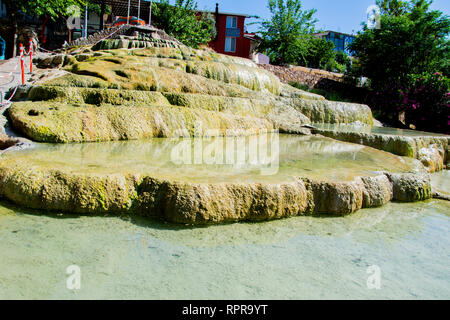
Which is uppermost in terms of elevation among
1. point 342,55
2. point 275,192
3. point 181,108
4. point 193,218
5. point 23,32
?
point 342,55

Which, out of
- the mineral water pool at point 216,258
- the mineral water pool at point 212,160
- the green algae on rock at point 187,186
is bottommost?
Result: the mineral water pool at point 216,258

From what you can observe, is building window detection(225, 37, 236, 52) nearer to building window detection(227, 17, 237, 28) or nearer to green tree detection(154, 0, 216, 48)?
building window detection(227, 17, 237, 28)

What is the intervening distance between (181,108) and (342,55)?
3408 cm

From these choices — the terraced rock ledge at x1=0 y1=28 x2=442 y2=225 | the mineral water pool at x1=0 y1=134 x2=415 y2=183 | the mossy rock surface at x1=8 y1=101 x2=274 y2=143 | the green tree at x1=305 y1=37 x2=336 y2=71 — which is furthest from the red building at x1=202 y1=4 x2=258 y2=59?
the mineral water pool at x1=0 y1=134 x2=415 y2=183

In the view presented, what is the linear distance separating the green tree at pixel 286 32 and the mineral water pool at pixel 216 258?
22.1m

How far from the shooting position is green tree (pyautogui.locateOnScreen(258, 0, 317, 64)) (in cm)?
2370

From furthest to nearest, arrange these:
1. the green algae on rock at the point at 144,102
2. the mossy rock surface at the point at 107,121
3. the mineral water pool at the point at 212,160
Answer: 1. the green algae on rock at the point at 144,102
2. the mossy rock surface at the point at 107,121
3. the mineral water pool at the point at 212,160

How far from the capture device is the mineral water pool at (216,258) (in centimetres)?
213

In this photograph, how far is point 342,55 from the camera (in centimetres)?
3628

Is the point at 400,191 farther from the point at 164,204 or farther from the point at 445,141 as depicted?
the point at 445,141

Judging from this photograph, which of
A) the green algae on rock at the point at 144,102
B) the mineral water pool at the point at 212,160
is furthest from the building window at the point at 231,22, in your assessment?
the mineral water pool at the point at 212,160

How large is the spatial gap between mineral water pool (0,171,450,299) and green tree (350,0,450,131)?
14.8m

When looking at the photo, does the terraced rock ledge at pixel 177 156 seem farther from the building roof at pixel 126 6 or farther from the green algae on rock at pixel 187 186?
the building roof at pixel 126 6
